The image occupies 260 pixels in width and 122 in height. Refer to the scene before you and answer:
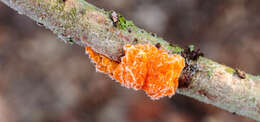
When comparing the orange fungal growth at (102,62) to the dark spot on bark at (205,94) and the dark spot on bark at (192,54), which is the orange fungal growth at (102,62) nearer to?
the dark spot on bark at (192,54)

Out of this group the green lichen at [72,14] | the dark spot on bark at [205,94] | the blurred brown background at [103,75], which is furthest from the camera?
the blurred brown background at [103,75]

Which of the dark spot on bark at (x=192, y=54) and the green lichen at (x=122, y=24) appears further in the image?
the dark spot on bark at (x=192, y=54)

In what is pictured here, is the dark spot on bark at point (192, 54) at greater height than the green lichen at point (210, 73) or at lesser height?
greater

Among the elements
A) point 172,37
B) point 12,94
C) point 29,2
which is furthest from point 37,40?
point 29,2

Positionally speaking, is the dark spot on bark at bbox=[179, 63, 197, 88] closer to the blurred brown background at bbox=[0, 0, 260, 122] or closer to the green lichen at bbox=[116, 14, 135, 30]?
the green lichen at bbox=[116, 14, 135, 30]

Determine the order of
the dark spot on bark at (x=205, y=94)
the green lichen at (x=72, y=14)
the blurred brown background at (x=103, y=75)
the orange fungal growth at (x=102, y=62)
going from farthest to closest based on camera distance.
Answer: the blurred brown background at (x=103, y=75) → the dark spot on bark at (x=205, y=94) → the orange fungal growth at (x=102, y=62) → the green lichen at (x=72, y=14)

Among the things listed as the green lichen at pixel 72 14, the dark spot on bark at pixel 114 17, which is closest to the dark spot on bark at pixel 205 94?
the dark spot on bark at pixel 114 17

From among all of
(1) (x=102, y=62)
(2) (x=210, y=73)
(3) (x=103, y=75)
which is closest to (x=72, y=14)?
(1) (x=102, y=62)
